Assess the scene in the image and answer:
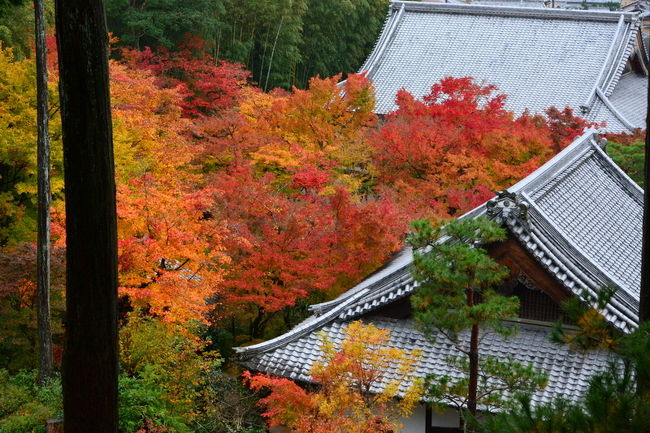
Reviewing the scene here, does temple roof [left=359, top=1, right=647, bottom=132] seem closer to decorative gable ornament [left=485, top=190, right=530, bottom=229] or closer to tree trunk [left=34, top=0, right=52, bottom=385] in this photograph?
decorative gable ornament [left=485, top=190, right=530, bottom=229]

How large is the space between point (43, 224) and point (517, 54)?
25210mm

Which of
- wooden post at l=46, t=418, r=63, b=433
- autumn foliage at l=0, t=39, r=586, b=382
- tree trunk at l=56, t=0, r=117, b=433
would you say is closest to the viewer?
tree trunk at l=56, t=0, r=117, b=433

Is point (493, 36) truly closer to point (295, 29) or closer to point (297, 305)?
point (295, 29)

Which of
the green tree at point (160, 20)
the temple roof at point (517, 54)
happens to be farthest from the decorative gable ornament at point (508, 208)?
the green tree at point (160, 20)

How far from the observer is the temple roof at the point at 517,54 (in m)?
32.2

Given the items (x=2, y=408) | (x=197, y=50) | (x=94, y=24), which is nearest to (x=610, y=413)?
(x=94, y=24)

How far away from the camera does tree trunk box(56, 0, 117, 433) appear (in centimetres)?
514

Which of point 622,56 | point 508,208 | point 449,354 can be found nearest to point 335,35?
point 622,56

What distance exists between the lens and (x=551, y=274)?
12.2m

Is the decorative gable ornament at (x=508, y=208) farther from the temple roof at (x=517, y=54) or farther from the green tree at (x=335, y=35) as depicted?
the green tree at (x=335, y=35)

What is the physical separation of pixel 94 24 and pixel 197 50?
1090 inches

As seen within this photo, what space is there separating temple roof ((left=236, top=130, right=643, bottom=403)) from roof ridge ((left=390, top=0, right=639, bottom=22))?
70.8 ft

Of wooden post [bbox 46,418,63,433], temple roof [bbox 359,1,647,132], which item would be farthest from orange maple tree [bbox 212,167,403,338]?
temple roof [bbox 359,1,647,132]

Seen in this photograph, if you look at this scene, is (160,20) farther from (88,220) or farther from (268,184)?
(88,220)
